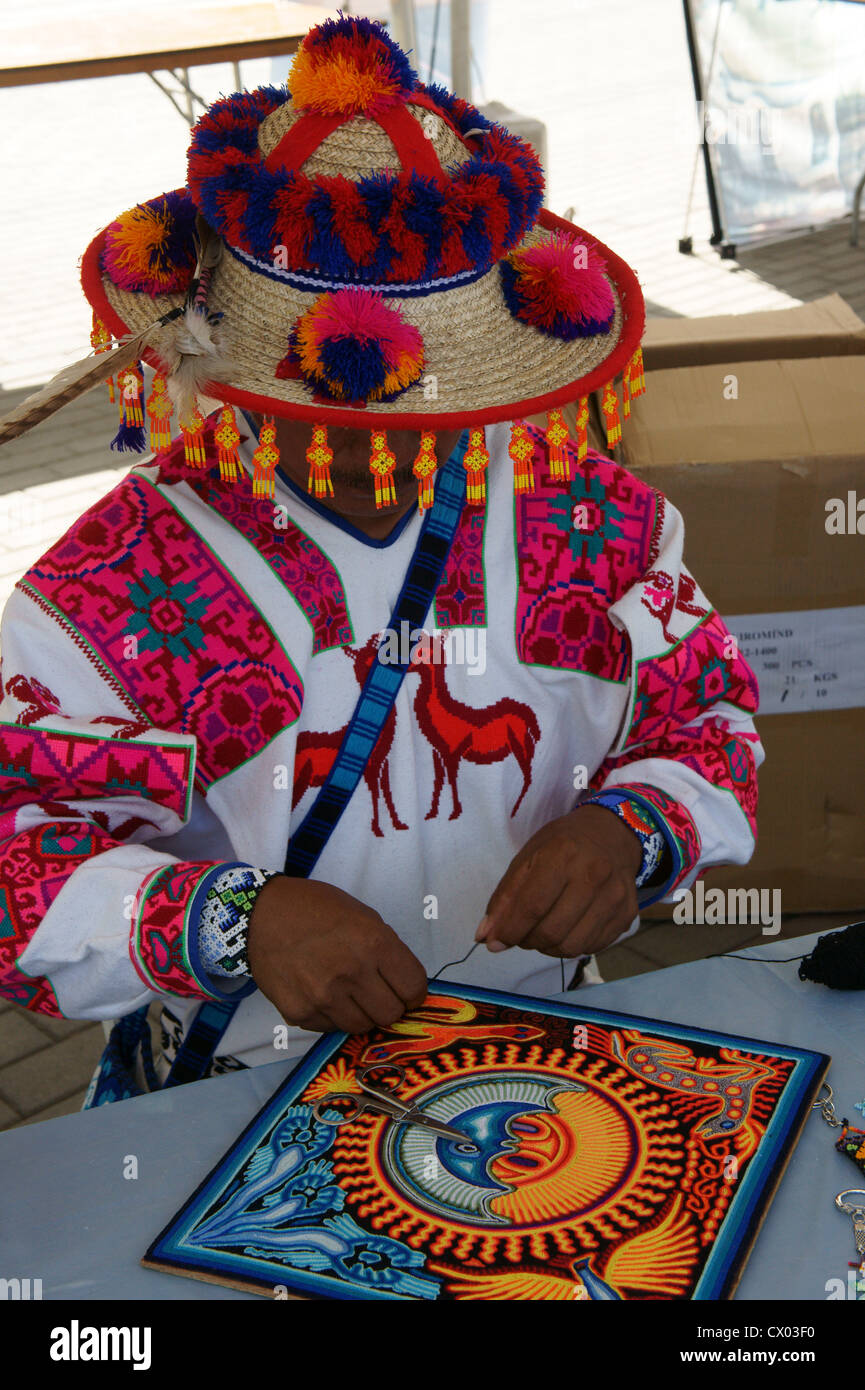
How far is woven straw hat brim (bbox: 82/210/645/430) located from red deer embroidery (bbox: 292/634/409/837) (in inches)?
12.6

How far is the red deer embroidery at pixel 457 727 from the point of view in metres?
1.51

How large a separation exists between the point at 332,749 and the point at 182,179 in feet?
21.5

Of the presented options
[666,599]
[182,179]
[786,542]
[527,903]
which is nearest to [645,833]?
[527,903]

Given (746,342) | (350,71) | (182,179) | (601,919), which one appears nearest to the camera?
(350,71)

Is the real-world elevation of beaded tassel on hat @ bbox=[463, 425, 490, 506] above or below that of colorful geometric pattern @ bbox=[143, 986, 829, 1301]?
above

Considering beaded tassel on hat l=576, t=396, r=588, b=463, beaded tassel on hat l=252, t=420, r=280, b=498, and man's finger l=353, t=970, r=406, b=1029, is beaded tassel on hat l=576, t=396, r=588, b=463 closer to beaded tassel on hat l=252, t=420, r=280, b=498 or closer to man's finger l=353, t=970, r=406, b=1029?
beaded tassel on hat l=252, t=420, r=280, b=498

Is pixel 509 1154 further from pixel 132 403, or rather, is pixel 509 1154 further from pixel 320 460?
pixel 132 403

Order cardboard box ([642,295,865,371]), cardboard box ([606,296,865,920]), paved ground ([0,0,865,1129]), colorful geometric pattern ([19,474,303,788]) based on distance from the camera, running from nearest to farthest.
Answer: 1. colorful geometric pattern ([19,474,303,788])
2. cardboard box ([606,296,865,920])
3. cardboard box ([642,295,865,371])
4. paved ground ([0,0,865,1129])

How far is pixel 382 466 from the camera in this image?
1.25m

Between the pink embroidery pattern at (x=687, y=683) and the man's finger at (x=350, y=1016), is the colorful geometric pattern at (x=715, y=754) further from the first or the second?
the man's finger at (x=350, y=1016)

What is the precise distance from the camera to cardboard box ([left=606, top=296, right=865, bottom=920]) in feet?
7.72

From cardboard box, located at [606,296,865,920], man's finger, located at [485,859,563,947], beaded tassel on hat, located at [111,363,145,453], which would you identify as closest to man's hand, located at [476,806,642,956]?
man's finger, located at [485,859,563,947]

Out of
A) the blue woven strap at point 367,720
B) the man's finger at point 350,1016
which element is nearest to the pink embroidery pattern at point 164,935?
the man's finger at point 350,1016
